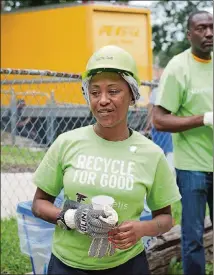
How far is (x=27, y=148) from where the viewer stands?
311 inches

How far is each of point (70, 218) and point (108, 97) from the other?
1.62ft

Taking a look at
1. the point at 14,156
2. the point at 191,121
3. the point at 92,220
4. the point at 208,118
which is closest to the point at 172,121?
the point at 191,121

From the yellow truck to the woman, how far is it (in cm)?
827

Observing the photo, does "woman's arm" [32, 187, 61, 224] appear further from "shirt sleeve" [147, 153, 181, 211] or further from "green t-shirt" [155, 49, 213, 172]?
"green t-shirt" [155, 49, 213, 172]

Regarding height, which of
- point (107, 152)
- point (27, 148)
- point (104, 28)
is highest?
point (107, 152)

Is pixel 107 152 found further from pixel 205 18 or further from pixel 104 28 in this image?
pixel 104 28

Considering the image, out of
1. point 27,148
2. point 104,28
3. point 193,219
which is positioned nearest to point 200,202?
point 193,219

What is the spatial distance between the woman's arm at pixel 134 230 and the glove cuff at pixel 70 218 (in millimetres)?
159

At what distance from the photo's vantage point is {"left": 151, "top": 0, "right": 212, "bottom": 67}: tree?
1185 inches

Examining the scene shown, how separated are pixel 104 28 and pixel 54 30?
111cm

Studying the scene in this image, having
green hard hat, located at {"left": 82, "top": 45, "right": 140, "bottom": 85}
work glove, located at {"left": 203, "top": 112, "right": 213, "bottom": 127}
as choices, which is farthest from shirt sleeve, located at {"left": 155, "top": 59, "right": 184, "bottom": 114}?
green hard hat, located at {"left": 82, "top": 45, "right": 140, "bottom": 85}

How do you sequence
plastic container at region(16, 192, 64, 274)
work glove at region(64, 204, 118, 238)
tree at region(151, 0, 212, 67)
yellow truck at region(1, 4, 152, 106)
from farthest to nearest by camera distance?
tree at region(151, 0, 212, 67) < yellow truck at region(1, 4, 152, 106) < plastic container at region(16, 192, 64, 274) < work glove at region(64, 204, 118, 238)

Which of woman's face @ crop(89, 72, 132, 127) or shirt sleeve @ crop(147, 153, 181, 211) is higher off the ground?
woman's face @ crop(89, 72, 132, 127)

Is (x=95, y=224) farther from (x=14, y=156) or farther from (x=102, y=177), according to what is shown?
(x=14, y=156)
